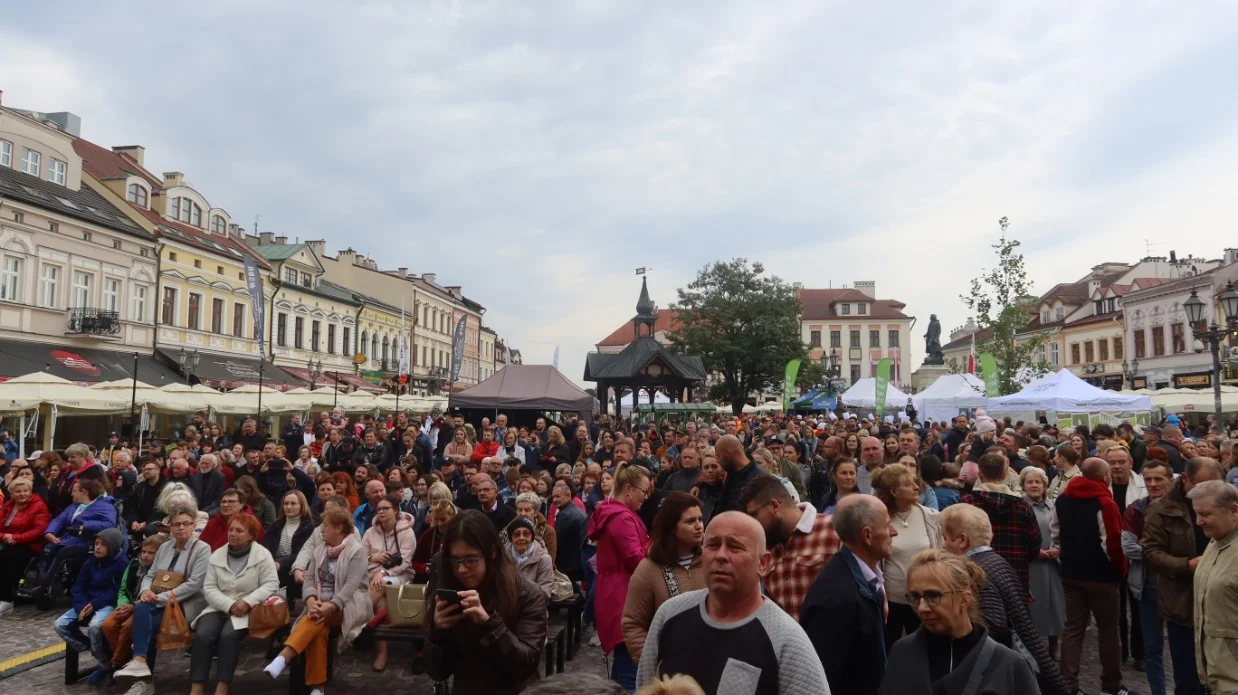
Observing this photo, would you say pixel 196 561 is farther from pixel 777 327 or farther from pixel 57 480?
pixel 777 327

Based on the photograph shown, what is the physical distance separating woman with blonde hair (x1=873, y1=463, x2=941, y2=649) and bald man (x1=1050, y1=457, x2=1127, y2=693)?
178 cm

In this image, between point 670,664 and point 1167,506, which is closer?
point 670,664

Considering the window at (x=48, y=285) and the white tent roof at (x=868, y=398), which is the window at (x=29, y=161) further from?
the white tent roof at (x=868, y=398)

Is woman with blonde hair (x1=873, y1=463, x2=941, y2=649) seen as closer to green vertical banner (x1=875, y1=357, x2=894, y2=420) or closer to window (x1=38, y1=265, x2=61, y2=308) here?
green vertical banner (x1=875, y1=357, x2=894, y2=420)

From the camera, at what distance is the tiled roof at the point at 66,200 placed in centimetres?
2760

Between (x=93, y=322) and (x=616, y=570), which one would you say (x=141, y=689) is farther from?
(x=93, y=322)

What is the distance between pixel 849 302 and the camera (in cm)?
Answer: 8875

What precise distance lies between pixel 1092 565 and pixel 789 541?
3246 millimetres

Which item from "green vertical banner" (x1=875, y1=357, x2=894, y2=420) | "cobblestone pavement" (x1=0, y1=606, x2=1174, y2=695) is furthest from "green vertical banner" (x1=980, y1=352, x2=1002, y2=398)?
"cobblestone pavement" (x1=0, y1=606, x2=1174, y2=695)

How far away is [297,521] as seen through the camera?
7.70 metres

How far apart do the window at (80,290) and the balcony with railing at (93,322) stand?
0.37 meters

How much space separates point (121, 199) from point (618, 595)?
1427 inches

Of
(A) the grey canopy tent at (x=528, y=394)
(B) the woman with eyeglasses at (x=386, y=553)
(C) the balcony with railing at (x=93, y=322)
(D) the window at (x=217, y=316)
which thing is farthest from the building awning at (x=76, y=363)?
(B) the woman with eyeglasses at (x=386, y=553)

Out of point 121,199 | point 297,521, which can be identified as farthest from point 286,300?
point 297,521
